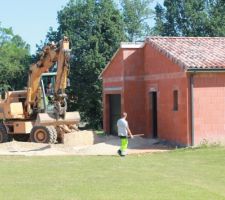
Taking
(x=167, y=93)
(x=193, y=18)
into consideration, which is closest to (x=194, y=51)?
(x=167, y=93)

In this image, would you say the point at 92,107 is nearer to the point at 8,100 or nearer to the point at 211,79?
the point at 8,100

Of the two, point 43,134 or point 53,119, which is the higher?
point 53,119

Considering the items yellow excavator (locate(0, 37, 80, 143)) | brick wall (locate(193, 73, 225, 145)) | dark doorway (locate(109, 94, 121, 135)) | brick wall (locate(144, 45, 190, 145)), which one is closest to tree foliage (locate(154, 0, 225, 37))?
dark doorway (locate(109, 94, 121, 135))

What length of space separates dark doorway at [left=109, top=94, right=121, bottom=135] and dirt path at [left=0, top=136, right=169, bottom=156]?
478 cm

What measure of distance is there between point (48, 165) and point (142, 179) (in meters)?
4.78

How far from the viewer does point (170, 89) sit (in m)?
27.7

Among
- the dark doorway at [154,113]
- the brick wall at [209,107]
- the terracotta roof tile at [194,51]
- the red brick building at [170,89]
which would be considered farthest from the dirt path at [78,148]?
the terracotta roof tile at [194,51]

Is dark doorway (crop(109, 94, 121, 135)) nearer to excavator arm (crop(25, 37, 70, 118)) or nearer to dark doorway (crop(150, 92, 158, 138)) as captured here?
dark doorway (crop(150, 92, 158, 138))

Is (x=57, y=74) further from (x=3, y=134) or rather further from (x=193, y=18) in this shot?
(x=193, y=18)

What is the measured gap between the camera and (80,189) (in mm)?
13953

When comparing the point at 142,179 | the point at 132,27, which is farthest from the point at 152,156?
the point at 132,27

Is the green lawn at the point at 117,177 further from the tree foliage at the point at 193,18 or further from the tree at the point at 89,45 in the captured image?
the tree foliage at the point at 193,18

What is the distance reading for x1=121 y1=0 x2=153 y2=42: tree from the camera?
217 ft

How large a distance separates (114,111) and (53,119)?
6074mm
